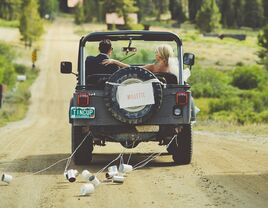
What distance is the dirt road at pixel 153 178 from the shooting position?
31.9 feet

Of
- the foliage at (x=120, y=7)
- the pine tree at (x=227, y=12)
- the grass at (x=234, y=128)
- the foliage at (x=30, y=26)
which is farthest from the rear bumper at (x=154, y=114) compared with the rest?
the pine tree at (x=227, y=12)

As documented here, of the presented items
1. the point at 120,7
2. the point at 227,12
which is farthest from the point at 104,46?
the point at 227,12

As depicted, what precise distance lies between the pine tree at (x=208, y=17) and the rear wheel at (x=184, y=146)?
426 ft

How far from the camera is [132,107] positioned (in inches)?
498

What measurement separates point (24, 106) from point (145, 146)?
1356 inches

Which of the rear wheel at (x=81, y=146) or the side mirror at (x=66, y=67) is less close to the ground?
the side mirror at (x=66, y=67)

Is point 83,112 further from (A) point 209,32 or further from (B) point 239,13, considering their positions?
(B) point 239,13

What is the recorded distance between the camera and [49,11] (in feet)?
622

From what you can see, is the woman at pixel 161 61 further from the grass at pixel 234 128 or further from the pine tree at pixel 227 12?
the pine tree at pixel 227 12

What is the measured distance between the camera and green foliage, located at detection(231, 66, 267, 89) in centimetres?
6788

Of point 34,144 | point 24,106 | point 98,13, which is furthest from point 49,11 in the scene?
A: point 34,144

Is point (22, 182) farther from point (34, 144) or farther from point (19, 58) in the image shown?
point (19, 58)

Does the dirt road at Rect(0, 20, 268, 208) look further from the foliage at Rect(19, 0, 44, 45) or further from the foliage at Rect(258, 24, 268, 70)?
the foliage at Rect(19, 0, 44, 45)

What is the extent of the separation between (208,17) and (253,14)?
64.5ft
